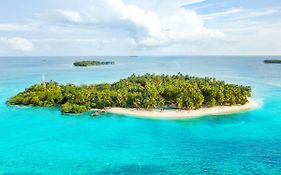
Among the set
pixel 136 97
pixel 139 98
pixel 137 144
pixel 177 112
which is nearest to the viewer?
pixel 137 144

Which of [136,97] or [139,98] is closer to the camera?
[139,98]

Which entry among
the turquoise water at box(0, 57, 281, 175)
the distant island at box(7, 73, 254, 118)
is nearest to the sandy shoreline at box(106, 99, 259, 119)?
the distant island at box(7, 73, 254, 118)

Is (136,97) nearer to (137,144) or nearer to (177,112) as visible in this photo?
(177,112)

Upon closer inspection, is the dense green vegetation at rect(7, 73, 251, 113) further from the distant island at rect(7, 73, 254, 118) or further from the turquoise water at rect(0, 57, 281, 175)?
the turquoise water at rect(0, 57, 281, 175)

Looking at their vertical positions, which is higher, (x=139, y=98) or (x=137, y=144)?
(x=139, y=98)

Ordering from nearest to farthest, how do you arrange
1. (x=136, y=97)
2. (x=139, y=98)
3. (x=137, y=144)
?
(x=137, y=144) < (x=139, y=98) < (x=136, y=97)

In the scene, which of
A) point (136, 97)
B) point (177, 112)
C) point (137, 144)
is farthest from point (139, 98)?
point (137, 144)

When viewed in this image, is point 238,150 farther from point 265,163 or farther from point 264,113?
point 264,113

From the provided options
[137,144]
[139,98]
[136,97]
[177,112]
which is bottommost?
[137,144]

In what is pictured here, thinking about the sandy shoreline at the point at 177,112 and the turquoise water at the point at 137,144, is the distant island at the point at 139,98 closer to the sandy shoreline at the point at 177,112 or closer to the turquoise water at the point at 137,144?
the sandy shoreline at the point at 177,112

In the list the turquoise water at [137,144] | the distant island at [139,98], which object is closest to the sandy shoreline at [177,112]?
the distant island at [139,98]

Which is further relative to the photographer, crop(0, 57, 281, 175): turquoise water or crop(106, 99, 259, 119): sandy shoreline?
crop(106, 99, 259, 119): sandy shoreline
